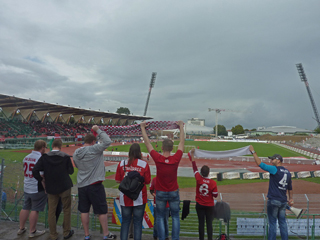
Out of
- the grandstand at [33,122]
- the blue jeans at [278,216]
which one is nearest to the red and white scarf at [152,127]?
the blue jeans at [278,216]

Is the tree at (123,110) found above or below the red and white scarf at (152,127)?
above

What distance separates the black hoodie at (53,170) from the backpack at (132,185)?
3.97 feet

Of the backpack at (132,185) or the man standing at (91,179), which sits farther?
the man standing at (91,179)

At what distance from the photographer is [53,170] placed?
3814 millimetres

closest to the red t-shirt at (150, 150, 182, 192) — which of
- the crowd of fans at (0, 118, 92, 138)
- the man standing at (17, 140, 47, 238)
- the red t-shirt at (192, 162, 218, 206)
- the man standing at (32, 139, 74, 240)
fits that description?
the red t-shirt at (192, 162, 218, 206)

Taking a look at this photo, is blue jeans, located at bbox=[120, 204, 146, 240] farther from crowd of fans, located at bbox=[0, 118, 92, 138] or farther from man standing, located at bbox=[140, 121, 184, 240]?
crowd of fans, located at bbox=[0, 118, 92, 138]

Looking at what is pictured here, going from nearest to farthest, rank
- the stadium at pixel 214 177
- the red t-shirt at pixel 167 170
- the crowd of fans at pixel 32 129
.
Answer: the red t-shirt at pixel 167 170, the stadium at pixel 214 177, the crowd of fans at pixel 32 129

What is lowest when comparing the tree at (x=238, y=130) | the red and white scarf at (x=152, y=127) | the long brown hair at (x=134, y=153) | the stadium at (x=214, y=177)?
the stadium at (x=214, y=177)

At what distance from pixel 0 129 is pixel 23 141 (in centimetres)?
834

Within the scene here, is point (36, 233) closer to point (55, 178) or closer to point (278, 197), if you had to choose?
point (55, 178)

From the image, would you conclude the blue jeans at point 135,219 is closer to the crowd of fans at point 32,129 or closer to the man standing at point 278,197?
the man standing at point 278,197

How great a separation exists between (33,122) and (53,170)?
6096cm

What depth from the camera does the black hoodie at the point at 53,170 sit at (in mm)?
3808

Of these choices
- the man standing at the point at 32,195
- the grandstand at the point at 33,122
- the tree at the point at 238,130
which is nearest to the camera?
the man standing at the point at 32,195
